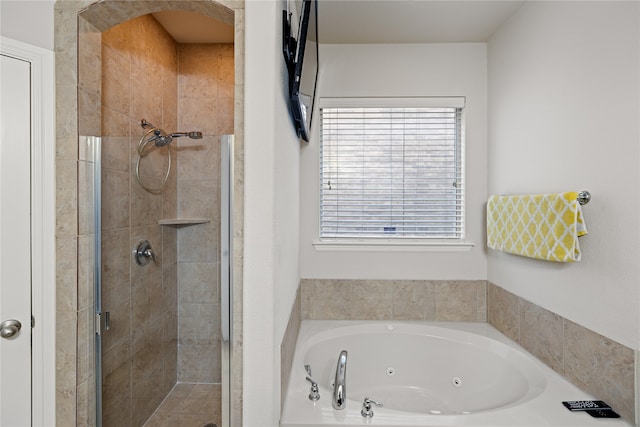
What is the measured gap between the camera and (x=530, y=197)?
1803 mm

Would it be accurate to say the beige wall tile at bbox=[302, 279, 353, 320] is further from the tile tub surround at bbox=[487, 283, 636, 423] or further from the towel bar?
the towel bar

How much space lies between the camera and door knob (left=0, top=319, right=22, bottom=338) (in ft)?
4.26

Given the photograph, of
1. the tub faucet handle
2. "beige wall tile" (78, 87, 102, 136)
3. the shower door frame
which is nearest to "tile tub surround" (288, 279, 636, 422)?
the tub faucet handle

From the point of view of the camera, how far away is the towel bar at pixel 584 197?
4.94ft

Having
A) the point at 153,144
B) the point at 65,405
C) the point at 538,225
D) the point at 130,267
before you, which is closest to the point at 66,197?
the point at 130,267

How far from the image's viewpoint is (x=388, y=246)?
8.10 feet

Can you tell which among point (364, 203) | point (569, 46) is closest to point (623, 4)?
point (569, 46)

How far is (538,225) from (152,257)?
1.91 meters

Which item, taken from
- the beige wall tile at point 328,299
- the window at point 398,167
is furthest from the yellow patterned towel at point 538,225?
the beige wall tile at point 328,299

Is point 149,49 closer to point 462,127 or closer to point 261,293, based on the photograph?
point 261,293

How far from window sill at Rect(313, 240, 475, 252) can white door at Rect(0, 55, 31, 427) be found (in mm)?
1568

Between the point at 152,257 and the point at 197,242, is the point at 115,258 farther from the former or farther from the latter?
the point at 197,242

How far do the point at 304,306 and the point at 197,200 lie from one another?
116cm

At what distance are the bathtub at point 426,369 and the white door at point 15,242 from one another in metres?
1.01
